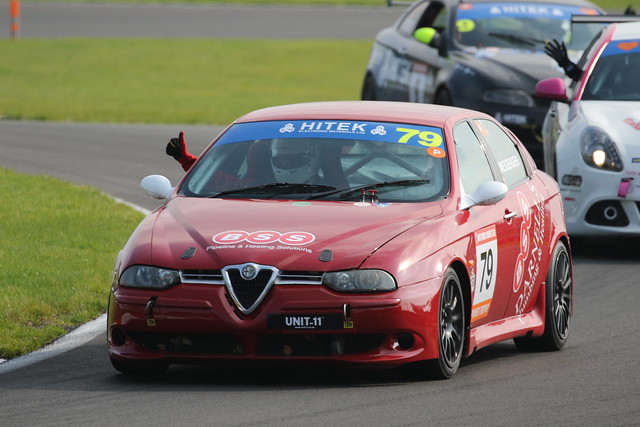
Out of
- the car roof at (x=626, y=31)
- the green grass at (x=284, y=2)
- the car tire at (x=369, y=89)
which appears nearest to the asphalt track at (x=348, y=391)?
the car roof at (x=626, y=31)

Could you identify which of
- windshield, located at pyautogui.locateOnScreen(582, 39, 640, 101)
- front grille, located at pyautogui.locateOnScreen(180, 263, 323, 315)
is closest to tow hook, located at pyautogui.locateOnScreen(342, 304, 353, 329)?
front grille, located at pyautogui.locateOnScreen(180, 263, 323, 315)

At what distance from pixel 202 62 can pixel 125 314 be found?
99.1 feet

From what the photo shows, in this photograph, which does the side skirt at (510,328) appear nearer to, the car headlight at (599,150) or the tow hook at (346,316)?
the tow hook at (346,316)

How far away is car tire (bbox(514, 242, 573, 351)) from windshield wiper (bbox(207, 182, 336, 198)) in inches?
60.8

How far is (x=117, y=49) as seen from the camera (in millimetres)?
38906

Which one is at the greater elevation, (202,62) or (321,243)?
(321,243)

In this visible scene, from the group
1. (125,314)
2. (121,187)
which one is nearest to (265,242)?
(125,314)

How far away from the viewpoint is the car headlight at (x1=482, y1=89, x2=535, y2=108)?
17031 millimetres

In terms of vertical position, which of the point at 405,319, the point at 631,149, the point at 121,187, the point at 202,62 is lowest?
the point at 202,62

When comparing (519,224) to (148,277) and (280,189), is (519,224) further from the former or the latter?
(148,277)

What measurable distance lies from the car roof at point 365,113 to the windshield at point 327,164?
0.08 metres

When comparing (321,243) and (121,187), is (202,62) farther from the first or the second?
(321,243)

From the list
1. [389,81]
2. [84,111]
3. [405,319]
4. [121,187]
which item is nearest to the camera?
[405,319]

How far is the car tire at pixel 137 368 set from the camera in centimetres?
793
